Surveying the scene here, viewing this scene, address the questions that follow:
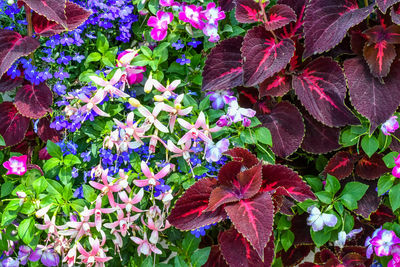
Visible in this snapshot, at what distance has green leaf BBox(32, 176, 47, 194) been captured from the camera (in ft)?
5.34

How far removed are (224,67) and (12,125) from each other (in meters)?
0.71

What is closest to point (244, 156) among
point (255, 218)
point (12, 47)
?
point (255, 218)

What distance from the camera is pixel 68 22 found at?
1.67m

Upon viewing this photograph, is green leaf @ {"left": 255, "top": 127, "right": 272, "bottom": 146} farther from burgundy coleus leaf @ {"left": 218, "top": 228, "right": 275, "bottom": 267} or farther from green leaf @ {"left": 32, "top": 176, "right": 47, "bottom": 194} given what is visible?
green leaf @ {"left": 32, "top": 176, "right": 47, "bottom": 194}

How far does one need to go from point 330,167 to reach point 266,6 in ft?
1.87

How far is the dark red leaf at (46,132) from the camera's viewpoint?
1.80m

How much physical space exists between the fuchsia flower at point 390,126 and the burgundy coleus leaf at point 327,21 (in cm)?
29

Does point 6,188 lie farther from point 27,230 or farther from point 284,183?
point 284,183

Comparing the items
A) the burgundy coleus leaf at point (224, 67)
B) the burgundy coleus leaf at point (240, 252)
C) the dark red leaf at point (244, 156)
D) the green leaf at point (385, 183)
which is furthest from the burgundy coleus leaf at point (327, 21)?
the burgundy coleus leaf at point (240, 252)

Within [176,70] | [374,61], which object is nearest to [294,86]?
[374,61]

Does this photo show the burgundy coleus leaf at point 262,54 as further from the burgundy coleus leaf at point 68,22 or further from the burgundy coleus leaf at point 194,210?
the burgundy coleus leaf at point 68,22

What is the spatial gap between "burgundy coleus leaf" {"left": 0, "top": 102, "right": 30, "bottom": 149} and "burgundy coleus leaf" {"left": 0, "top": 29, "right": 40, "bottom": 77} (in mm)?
218

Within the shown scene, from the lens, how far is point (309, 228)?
177cm

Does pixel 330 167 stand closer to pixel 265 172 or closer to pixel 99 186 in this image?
pixel 265 172
